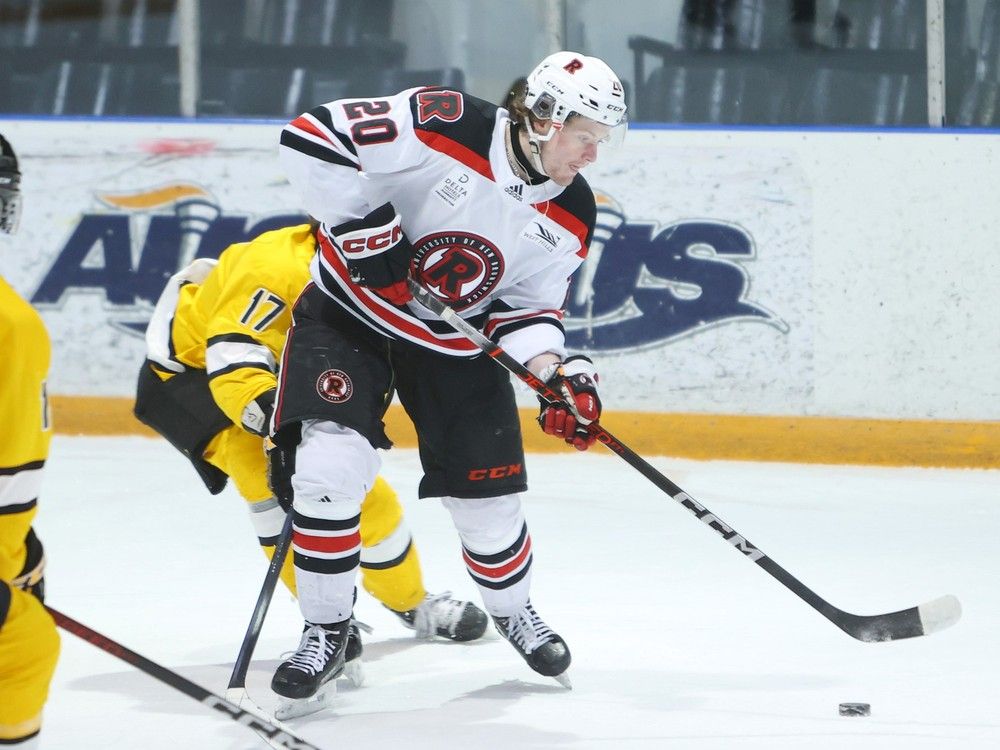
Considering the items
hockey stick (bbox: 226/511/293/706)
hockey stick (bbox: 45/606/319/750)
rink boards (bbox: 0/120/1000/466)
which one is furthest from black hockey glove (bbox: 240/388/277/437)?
rink boards (bbox: 0/120/1000/466)

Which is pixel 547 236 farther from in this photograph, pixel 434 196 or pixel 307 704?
pixel 307 704

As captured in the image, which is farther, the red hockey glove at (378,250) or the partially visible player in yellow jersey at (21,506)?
the red hockey glove at (378,250)

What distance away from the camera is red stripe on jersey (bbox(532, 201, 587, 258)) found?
2.65m

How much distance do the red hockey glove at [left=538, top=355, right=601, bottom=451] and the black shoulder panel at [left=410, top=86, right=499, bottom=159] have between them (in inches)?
15.0

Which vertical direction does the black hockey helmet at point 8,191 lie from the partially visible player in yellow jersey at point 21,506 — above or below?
above

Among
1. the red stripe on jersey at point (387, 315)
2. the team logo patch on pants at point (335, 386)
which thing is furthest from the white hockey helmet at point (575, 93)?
the team logo patch on pants at point (335, 386)

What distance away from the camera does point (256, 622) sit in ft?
8.41

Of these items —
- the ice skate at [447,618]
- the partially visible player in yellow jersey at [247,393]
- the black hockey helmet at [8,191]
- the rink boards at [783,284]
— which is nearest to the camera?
the black hockey helmet at [8,191]

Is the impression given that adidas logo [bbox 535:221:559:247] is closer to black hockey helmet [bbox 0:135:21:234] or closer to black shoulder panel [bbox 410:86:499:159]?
black shoulder panel [bbox 410:86:499:159]

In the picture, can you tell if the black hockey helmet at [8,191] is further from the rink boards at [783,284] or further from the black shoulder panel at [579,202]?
the rink boards at [783,284]

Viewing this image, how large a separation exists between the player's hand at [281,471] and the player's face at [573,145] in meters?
0.62

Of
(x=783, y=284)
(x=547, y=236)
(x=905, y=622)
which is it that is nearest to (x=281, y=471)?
(x=547, y=236)

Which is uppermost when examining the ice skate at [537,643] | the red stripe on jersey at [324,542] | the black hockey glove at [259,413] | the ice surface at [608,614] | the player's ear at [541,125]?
the player's ear at [541,125]

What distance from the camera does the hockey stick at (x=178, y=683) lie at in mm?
1930
